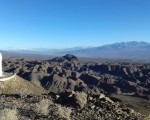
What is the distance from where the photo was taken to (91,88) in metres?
84.5

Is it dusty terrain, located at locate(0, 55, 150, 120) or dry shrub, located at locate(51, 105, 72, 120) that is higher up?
dry shrub, located at locate(51, 105, 72, 120)

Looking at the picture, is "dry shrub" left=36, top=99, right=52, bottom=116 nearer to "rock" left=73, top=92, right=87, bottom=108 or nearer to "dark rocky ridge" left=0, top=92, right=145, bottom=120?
"dark rocky ridge" left=0, top=92, right=145, bottom=120

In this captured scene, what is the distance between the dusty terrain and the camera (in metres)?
21.0

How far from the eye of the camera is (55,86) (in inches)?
3278

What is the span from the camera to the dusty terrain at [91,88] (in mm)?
21028

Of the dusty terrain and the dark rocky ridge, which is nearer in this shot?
the dark rocky ridge

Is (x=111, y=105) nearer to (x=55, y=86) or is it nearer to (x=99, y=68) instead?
(x=55, y=86)

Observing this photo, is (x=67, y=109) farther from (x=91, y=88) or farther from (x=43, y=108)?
(x=91, y=88)

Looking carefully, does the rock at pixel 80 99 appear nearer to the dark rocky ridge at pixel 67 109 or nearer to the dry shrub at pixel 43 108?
the dark rocky ridge at pixel 67 109

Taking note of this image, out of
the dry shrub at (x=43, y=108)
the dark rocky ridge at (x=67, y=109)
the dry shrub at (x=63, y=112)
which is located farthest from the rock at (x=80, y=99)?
the dry shrub at (x=43, y=108)

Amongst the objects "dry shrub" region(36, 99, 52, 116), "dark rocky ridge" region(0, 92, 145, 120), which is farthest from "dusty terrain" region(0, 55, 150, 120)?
"dry shrub" region(36, 99, 52, 116)

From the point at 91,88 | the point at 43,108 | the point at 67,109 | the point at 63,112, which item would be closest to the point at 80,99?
the point at 67,109

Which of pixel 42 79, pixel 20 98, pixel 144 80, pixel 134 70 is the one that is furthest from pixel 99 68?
pixel 20 98

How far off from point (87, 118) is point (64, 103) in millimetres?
3921
